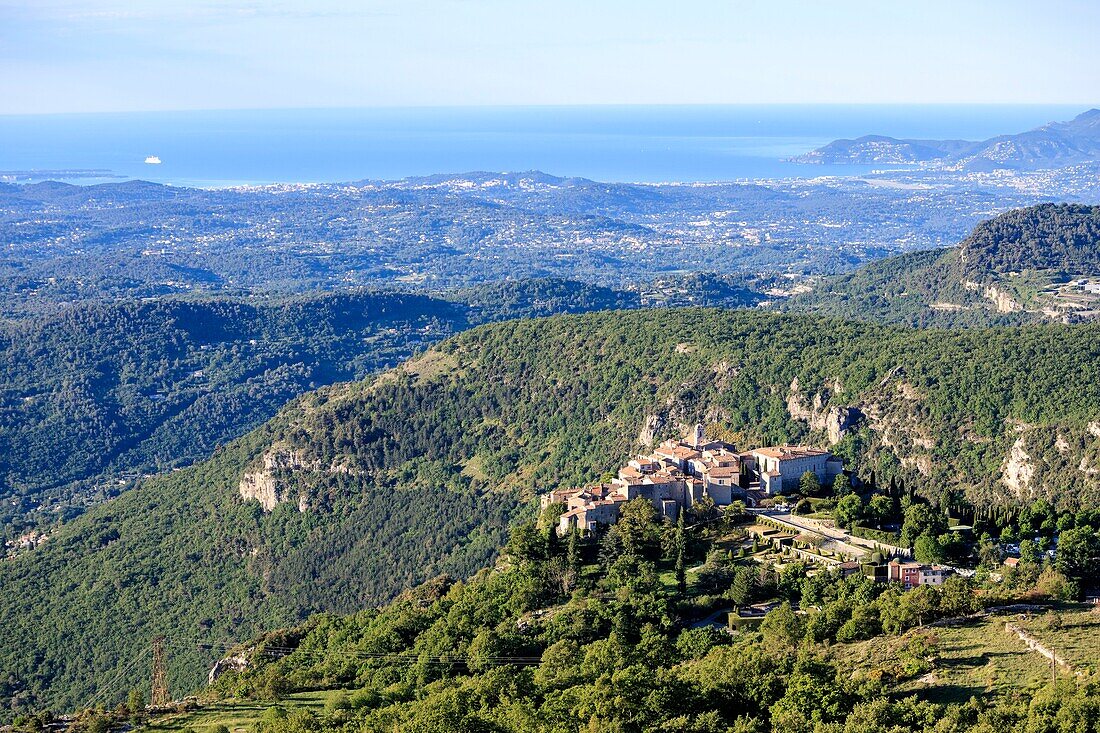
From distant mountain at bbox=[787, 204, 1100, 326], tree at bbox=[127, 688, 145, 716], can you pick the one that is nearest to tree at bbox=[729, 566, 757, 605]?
tree at bbox=[127, 688, 145, 716]

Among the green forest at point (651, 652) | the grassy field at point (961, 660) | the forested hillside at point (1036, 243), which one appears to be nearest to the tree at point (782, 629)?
the green forest at point (651, 652)

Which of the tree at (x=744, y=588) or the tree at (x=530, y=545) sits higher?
the tree at (x=744, y=588)

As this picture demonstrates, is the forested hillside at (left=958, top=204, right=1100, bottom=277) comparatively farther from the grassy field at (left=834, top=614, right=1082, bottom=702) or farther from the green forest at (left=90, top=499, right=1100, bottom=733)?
the grassy field at (left=834, top=614, right=1082, bottom=702)

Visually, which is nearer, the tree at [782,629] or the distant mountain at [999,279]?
the tree at [782,629]

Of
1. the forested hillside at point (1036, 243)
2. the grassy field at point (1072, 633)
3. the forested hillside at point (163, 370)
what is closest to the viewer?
the grassy field at point (1072, 633)

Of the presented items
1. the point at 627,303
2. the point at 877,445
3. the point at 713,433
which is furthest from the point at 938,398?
the point at 627,303

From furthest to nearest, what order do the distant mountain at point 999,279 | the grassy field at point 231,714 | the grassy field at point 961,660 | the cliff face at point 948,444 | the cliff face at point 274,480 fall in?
1. the distant mountain at point 999,279
2. the cliff face at point 274,480
3. the cliff face at point 948,444
4. the grassy field at point 231,714
5. the grassy field at point 961,660

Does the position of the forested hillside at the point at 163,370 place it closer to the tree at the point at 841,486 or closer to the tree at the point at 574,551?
the tree at the point at 574,551

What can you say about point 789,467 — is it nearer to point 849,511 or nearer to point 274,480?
point 849,511
